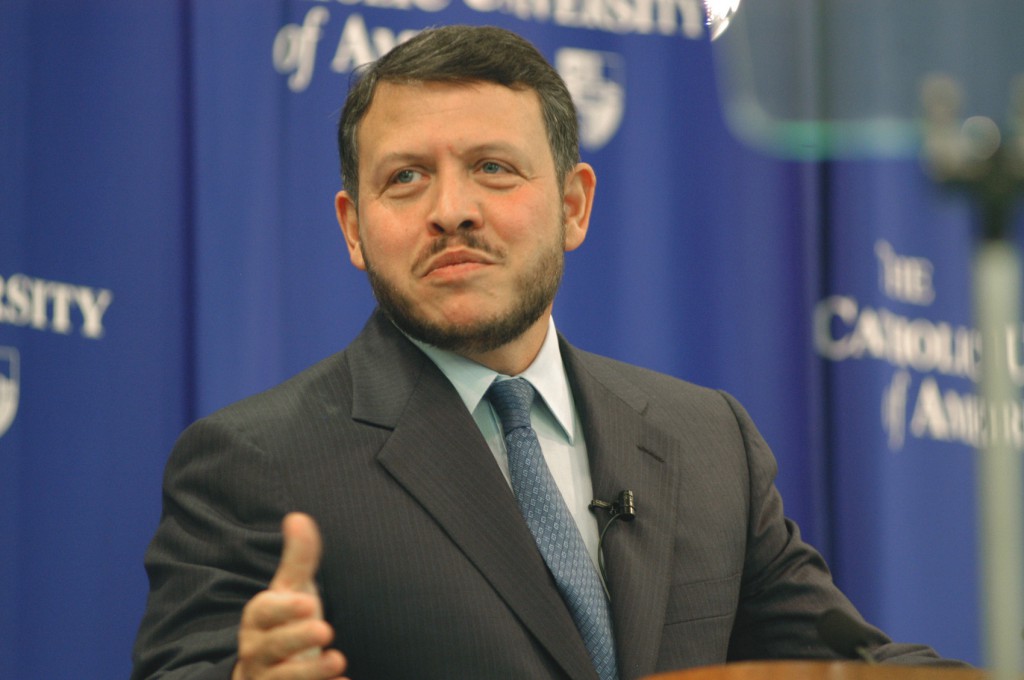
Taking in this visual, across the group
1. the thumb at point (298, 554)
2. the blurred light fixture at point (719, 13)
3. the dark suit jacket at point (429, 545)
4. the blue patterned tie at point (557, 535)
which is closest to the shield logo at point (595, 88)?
the blurred light fixture at point (719, 13)

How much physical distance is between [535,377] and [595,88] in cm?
123

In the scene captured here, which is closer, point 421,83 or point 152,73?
point 421,83

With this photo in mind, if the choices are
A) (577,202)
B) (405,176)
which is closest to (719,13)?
(577,202)

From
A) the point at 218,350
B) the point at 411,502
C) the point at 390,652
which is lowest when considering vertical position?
the point at 390,652

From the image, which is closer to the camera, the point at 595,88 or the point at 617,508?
the point at 617,508

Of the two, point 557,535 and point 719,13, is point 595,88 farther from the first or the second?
point 557,535

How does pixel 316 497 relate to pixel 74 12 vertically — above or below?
below

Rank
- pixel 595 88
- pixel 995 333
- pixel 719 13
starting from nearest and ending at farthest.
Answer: pixel 995 333 < pixel 719 13 < pixel 595 88

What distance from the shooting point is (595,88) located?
3.17 m

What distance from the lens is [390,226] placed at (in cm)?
211

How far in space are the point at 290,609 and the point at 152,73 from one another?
5.90 ft

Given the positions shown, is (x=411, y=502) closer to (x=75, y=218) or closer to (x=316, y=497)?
(x=316, y=497)

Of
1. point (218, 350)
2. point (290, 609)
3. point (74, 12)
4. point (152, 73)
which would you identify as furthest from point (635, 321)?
point (290, 609)

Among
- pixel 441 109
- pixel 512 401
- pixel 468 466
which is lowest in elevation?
pixel 468 466
